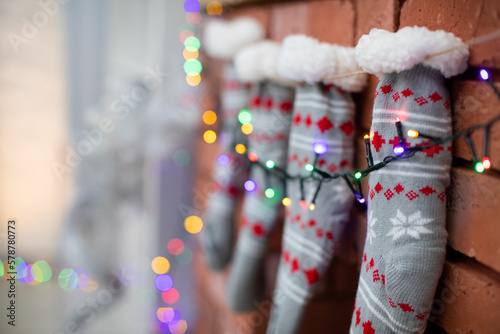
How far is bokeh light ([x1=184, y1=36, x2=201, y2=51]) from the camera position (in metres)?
1.56

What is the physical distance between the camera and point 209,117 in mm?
1579

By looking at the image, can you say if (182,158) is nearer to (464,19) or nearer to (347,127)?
(347,127)

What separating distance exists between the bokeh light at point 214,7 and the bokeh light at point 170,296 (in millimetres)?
1113

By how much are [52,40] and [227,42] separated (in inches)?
26.2

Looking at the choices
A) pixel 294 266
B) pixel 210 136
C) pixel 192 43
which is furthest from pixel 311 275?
pixel 192 43

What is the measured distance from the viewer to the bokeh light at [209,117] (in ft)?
5.12

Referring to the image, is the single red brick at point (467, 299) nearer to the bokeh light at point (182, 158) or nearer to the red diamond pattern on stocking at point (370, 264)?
the red diamond pattern on stocking at point (370, 264)

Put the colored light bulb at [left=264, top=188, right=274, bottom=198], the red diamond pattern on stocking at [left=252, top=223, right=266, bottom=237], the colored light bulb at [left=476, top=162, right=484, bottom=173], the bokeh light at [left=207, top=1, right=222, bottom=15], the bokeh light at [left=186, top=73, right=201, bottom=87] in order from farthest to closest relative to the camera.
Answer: the bokeh light at [left=186, top=73, right=201, bottom=87] < the bokeh light at [left=207, top=1, right=222, bottom=15] < the red diamond pattern on stocking at [left=252, top=223, right=266, bottom=237] < the colored light bulb at [left=264, top=188, right=274, bottom=198] < the colored light bulb at [left=476, top=162, right=484, bottom=173]

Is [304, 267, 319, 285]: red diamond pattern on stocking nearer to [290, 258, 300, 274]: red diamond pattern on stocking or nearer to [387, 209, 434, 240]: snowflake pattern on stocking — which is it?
[290, 258, 300, 274]: red diamond pattern on stocking

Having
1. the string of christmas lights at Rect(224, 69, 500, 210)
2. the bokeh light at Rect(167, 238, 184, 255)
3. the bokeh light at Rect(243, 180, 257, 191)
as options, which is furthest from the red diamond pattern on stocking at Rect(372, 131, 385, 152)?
the bokeh light at Rect(167, 238, 184, 255)

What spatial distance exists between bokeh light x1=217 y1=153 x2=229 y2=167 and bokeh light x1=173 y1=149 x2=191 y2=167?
0.37 metres

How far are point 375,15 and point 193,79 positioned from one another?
95cm

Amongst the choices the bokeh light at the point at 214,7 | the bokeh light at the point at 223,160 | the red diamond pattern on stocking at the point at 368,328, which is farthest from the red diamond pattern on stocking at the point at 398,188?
the bokeh light at the point at 214,7

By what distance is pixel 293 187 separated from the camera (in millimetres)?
920
